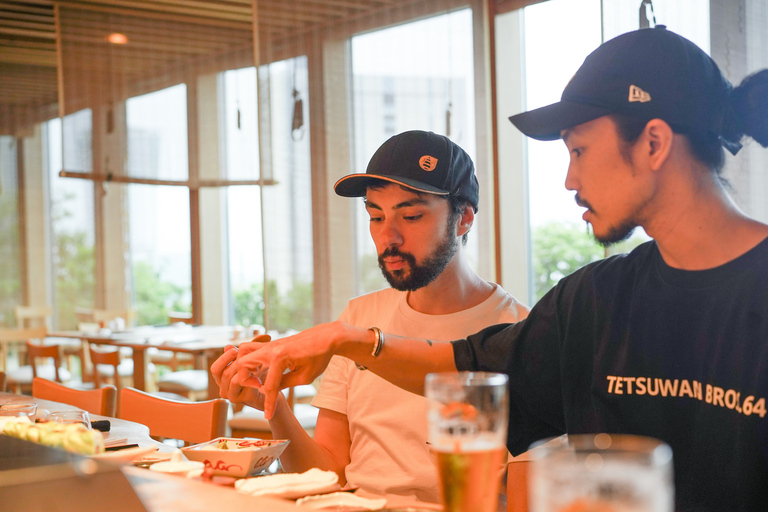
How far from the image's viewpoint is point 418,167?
5.87 ft

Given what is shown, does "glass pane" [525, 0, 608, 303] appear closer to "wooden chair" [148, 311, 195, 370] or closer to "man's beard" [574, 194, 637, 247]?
"man's beard" [574, 194, 637, 247]

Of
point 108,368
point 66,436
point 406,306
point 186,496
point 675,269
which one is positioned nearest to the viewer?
point 186,496

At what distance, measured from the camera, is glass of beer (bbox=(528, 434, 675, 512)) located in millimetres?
455

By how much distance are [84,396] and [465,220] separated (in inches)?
58.1

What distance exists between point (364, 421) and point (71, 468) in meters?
1.07

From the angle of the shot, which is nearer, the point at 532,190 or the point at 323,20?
the point at 532,190

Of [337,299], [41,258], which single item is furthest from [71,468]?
[41,258]

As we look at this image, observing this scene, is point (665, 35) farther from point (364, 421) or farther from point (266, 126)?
point (266, 126)

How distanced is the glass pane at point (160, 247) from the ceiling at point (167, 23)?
59.9 inches

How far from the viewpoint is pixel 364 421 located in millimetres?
1832

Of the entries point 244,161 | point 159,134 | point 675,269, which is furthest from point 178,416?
point 159,134

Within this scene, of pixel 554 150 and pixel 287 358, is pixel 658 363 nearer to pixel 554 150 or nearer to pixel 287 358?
pixel 287 358

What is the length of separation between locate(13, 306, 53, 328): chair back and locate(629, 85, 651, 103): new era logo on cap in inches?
336

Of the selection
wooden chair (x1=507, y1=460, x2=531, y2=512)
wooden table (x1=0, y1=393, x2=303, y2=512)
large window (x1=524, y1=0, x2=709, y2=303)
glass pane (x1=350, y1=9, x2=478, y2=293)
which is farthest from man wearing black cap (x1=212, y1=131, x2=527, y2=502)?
glass pane (x1=350, y1=9, x2=478, y2=293)
